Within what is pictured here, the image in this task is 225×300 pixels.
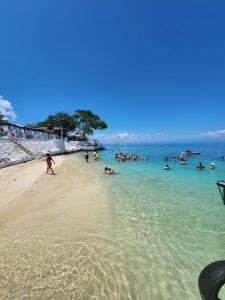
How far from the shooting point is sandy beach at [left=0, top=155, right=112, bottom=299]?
3748 millimetres

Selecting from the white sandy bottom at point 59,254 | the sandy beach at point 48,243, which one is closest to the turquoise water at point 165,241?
the white sandy bottom at point 59,254

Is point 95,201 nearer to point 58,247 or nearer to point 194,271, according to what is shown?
point 58,247

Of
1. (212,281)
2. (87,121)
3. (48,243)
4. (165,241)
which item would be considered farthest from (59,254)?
(87,121)

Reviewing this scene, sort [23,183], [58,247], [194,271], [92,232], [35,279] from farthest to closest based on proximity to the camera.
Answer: [23,183] → [92,232] → [58,247] → [194,271] → [35,279]

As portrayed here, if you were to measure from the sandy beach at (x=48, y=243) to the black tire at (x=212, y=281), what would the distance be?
7.17 ft

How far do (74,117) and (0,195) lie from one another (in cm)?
6683

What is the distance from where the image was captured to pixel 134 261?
4.81m

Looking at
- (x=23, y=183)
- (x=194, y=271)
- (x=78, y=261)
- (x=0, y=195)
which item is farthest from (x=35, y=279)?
(x=23, y=183)

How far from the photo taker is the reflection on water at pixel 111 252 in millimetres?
3805

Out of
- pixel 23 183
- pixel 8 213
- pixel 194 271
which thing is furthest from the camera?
pixel 23 183

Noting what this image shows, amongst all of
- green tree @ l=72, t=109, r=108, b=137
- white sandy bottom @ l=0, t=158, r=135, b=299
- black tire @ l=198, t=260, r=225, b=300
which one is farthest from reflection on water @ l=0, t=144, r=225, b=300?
green tree @ l=72, t=109, r=108, b=137

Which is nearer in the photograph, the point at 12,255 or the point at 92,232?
the point at 12,255

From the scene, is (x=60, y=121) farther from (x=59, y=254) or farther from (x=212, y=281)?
(x=212, y=281)

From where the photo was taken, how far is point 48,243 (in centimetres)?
540
